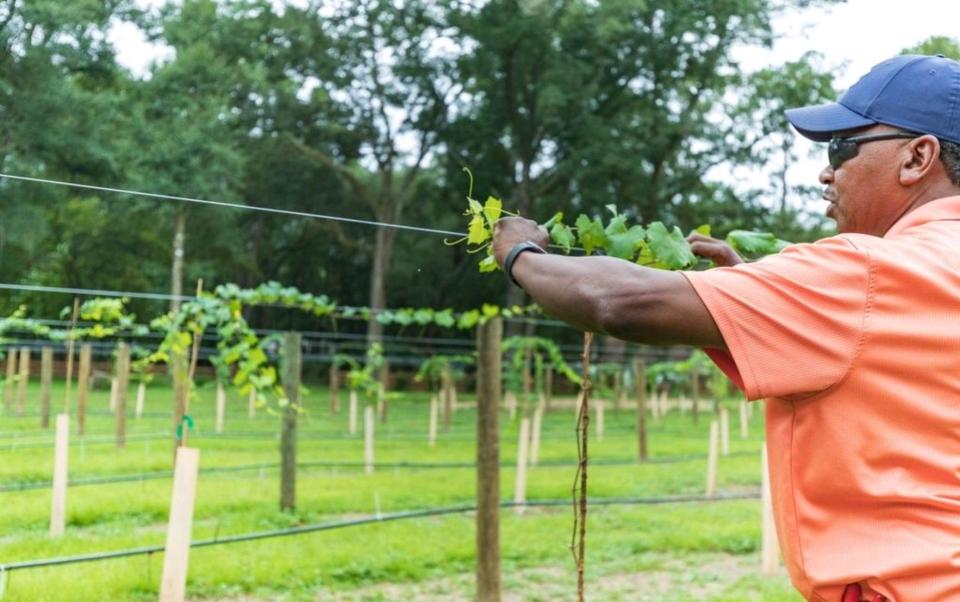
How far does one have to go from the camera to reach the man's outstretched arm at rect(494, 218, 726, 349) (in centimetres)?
164

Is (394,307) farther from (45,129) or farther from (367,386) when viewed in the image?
(367,386)

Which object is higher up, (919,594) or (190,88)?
(190,88)

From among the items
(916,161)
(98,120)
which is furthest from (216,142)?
(916,161)

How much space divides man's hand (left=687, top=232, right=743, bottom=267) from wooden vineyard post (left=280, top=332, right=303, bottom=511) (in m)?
6.19

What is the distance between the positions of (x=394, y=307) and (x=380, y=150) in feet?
21.6

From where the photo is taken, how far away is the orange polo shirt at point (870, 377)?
1.62 meters

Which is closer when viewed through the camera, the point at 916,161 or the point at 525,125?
the point at 916,161

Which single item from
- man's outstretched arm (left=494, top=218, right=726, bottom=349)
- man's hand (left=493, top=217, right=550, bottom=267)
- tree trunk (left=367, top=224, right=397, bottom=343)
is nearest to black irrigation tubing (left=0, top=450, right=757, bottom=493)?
man's hand (left=493, top=217, right=550, bottom=267)

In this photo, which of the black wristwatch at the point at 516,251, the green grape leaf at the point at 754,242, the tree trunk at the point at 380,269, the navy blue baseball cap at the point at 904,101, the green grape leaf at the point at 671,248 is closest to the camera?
the navy blue baseball cap at the point at 904,101

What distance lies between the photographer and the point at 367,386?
1556cm

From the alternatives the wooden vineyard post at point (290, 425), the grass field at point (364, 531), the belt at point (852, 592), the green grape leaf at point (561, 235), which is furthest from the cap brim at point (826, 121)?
the wooden vineyard post at point (290, 425)

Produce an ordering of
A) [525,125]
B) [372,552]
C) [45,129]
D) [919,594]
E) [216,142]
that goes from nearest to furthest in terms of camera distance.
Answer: [919,594] < [372,552] < [45,129] < [216,142] < [525,125]

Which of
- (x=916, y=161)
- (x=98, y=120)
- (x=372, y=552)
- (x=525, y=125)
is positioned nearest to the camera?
(x=916, y=161)

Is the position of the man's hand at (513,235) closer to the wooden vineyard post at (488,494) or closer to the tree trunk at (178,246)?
the wooden vineyard post at (488,494)
